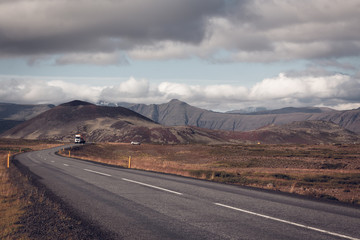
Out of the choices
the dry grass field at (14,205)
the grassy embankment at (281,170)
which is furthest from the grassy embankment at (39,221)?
the grassy embankment at (281,170)

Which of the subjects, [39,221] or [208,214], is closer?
[39,221]

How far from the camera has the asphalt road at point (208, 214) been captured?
7.50 metres

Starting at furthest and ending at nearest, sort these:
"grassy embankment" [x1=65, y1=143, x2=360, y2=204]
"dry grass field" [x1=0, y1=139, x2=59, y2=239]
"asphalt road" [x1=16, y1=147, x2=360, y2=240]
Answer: "grassy embankment" [x1=65, y1=143, x2=360, y2=204] → "dry grass field" [x1=0, y1=139, x2=59, y2=239] → "asphalt road" [x1=16, y1=147, x2=360, y2=240]

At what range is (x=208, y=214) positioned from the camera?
9.38 m

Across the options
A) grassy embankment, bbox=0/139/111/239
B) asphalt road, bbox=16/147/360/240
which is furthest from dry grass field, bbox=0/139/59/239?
asphalt road, bbox=16/147/360/240

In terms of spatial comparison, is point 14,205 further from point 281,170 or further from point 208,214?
point 281,170

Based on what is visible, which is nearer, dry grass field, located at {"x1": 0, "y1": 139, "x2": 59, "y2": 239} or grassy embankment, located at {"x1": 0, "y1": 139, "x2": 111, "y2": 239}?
grassy embankment, located at {"x1": 0, "y1": 139, "x2": 111, "y2": 239}

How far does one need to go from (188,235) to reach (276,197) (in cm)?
667

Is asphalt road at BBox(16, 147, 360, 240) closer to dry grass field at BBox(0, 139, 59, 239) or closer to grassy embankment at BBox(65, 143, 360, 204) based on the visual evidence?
dry grass field at BBox(0, 139, 59, 239)

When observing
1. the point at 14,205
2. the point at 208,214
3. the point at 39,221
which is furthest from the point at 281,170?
the point at 39,221

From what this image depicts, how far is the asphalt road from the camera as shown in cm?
750

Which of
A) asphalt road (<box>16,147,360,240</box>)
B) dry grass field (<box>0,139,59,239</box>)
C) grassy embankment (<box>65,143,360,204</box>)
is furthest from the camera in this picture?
grassy embankment (<box>65,143,360,204</box>)

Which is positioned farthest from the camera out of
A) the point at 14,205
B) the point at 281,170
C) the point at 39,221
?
the point at 281,170

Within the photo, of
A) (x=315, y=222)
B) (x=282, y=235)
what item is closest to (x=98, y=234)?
(x=282, y=235)
